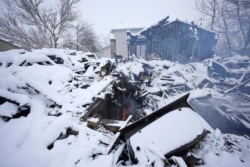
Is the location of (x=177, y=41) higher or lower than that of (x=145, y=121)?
higher

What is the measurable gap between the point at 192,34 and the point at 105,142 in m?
12.3

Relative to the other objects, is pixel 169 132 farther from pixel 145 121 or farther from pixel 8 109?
pixel 8 109

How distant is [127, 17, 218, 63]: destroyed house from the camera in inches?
455

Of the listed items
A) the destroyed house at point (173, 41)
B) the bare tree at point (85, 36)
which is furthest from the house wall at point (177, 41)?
the bare tree at point (85, 36)

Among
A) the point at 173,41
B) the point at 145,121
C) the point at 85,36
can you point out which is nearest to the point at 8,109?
the point at 145,121

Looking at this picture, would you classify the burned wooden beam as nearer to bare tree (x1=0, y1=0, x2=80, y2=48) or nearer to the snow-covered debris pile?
the snow-covered debris pile

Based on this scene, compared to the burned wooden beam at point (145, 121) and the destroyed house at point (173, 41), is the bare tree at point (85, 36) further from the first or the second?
the burned wooden beam at point (145, 121)

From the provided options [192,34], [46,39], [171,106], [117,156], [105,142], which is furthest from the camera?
[46,39]

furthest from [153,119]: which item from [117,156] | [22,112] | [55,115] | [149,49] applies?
[149,49]

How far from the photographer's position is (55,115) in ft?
7.52

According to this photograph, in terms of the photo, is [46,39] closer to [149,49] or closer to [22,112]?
[149,49]

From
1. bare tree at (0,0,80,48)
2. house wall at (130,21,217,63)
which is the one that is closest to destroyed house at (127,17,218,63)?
house wall at (130,21,217,63)

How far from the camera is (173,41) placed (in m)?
11.9

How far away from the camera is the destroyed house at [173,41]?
455 inches
